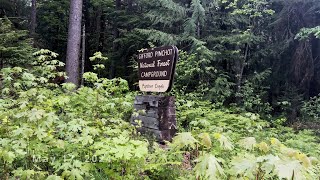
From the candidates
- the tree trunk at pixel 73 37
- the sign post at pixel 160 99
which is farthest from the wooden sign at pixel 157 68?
the tree trunk at pixel 73 37

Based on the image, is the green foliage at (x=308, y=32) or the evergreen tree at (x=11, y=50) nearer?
the green foliage at (x=308, y=32)

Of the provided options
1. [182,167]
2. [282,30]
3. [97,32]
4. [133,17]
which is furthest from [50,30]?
[182,167]

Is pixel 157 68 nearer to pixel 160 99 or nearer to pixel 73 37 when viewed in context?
pixel 160 99

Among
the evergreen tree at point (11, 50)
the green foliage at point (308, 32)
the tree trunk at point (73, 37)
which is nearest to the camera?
the green foliage at point (308, 32)

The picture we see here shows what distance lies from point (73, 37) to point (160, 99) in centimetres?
604

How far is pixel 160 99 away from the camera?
5973 mm

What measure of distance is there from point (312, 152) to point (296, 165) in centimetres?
436

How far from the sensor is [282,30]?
10.9 metres

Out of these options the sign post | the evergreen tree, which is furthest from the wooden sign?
the evergreen tree

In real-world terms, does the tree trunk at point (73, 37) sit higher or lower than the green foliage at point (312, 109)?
higher

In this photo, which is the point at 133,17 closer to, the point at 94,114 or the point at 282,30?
A: the point at 282,30

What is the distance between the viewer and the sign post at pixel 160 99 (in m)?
5.80

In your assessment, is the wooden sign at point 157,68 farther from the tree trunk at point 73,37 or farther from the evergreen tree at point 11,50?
the evergreen tree at point 11,50

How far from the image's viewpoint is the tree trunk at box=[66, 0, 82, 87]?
10.4 m
